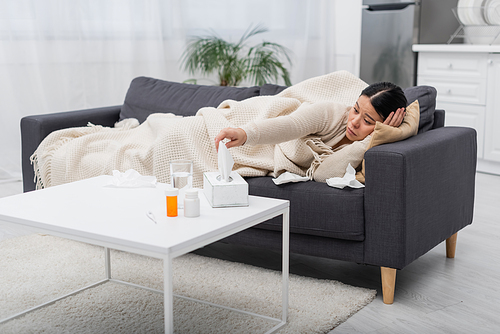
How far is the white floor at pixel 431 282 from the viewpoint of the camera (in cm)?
165

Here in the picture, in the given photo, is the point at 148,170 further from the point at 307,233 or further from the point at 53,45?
the point at 53,45

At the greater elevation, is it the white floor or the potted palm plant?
the potted palm plant

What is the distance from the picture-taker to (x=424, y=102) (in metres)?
2.09

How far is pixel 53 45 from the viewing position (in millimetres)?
3709

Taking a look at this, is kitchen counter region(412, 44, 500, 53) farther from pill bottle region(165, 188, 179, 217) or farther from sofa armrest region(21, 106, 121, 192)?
pill bottle region(165, 188, 179, 217)

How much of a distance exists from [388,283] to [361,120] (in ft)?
1.87

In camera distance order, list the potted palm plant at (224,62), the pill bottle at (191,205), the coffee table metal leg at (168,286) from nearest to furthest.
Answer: the coffee table metal leg at (168,286), the pill bottle at (191,205), the potted palm plant at (224,62)

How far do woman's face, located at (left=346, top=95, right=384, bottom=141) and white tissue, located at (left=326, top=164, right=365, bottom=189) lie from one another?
0.56 feet

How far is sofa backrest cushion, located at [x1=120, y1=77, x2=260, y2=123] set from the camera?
2.60 metres

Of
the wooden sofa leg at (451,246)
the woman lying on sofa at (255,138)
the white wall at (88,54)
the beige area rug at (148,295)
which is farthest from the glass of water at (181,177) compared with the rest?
the white wall at (88,54)

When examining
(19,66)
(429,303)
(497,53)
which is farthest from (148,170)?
(497,53)

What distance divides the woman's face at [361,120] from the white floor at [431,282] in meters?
0.52

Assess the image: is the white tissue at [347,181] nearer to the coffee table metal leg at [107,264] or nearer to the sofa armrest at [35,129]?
the coffee table metal leg at [107,264]

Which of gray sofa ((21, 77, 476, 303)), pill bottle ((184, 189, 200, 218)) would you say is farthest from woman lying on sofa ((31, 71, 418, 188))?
pill bottle ((184, 189, 200, 218))
